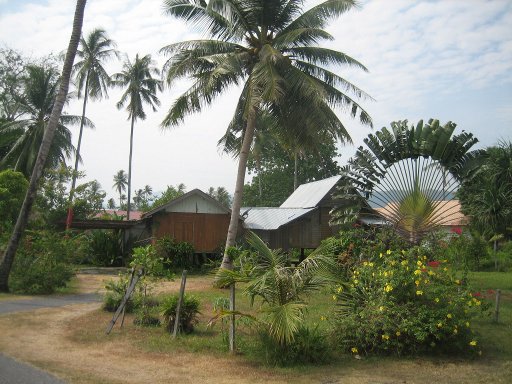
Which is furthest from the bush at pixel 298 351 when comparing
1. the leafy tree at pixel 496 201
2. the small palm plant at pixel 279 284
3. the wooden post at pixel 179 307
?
the leafy tree at pixel 496 201

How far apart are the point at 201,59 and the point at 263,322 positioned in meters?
11.3

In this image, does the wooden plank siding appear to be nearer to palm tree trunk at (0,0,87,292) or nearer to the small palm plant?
palm tree trunk at (0,0,87,292)

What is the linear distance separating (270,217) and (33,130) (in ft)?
48.3

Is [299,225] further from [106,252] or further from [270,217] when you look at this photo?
Result: [106,252]

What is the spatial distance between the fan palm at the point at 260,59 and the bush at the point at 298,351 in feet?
27.3

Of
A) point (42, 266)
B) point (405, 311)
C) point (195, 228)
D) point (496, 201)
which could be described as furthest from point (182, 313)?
point (496, 201)

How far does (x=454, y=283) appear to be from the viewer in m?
9.06

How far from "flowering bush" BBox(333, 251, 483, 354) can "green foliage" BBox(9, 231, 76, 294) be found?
9.88 meters

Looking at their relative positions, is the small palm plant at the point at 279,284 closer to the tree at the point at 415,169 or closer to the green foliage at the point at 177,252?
the tree at the point at 415,169

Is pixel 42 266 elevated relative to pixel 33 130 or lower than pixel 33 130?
lower

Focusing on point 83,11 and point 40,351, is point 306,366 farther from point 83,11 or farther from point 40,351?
point 83,11

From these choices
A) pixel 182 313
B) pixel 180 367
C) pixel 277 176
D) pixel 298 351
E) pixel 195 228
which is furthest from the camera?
pixel 277 176

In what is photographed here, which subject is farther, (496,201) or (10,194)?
(496,201)

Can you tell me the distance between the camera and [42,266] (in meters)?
15.7
